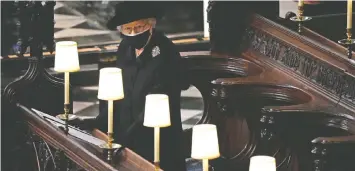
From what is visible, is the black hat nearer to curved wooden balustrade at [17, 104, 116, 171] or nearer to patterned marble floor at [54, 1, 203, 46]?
curved wooden balustrade at [17, 104, 116, 171]

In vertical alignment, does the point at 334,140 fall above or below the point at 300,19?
below

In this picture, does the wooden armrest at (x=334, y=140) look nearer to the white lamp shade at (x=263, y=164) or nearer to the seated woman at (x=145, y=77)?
the seated woman at (x=145, y=77)

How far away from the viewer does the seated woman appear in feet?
23.0

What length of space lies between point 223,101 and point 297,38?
72 cm

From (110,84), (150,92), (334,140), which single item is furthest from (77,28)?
(110,84)

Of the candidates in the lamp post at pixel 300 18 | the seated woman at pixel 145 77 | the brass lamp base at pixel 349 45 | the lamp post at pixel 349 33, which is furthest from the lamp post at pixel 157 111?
the lamp post at pixel 300 18

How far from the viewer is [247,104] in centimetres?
838

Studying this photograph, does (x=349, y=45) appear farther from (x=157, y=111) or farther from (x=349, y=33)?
(x=157, y=111)

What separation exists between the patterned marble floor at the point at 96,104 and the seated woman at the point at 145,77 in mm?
3265

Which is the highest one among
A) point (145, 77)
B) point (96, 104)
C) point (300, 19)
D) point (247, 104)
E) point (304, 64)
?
point (300, 19)

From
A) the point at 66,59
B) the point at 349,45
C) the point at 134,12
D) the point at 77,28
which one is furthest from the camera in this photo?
the point at 77,28

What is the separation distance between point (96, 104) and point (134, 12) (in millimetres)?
4498

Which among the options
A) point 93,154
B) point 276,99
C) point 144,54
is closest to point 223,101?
point 276,99

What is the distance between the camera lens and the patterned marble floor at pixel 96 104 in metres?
10.9
